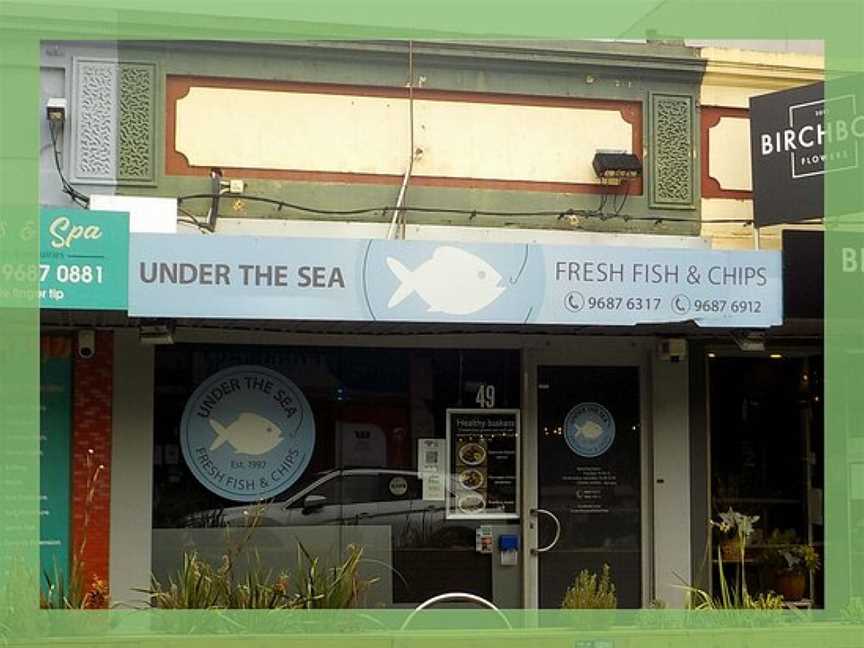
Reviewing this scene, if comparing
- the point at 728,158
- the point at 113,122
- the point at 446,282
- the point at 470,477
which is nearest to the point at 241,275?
the point at 446,282

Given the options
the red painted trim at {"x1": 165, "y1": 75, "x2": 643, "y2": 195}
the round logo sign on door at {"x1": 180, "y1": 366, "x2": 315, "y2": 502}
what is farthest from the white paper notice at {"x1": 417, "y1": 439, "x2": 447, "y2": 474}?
the red painted trim at {"x1": 165, "y1": 75, "x2": 643, "y2": 195}

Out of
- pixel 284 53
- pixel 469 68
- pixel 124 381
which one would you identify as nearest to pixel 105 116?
pixel 284 53

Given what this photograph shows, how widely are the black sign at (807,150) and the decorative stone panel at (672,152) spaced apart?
0.60 metres

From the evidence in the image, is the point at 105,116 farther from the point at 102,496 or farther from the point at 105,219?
the point at 102,496

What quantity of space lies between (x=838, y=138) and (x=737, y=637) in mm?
3834

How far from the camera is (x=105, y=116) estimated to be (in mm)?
9164

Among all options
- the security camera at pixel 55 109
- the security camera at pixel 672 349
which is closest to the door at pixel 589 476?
the security camera at pixel 672 349

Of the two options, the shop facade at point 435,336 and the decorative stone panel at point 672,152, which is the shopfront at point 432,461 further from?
the decorative stone panel at point 672,152

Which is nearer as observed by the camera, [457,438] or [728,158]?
[728,158]

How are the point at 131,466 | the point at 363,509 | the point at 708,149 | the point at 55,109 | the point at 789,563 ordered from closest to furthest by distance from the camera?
the point at 55,109
the point at 131,466
the point at 363,509
the point at 708,149
the point at 789,563

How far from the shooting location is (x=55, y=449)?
941cm

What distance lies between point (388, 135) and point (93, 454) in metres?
3.45

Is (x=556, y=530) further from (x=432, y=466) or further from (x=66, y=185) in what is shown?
(x=66, y=185)

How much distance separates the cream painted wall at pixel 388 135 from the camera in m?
9.38
